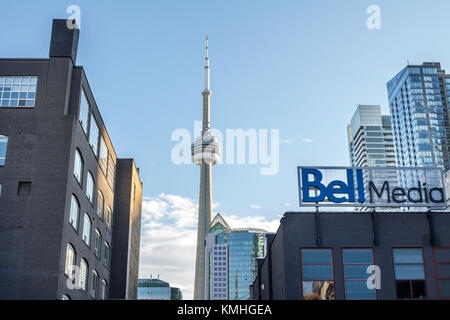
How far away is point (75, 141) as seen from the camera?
47.6 m

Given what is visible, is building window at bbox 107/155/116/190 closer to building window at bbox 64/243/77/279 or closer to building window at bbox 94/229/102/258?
building window at bbox 94/229/102/258

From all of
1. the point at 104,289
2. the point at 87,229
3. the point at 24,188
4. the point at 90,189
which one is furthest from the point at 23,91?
the point at 104,289

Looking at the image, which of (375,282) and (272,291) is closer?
(375,282)

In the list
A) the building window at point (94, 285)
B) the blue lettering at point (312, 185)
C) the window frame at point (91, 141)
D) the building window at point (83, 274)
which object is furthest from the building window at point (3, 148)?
the blue lettering at point (312, 185)

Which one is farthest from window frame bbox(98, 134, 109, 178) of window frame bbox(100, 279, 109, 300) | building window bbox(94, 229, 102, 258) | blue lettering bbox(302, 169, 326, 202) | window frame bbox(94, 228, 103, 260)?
blue lettering bbox(302, 169, 326, 202)

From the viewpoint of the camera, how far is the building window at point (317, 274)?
38938mm

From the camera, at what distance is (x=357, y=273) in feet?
129

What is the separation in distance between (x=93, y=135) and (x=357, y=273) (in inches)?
1210

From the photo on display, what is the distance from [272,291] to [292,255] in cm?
1064

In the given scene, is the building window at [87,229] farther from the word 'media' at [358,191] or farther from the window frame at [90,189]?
the word 'media' at [358,191]
